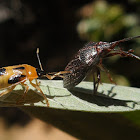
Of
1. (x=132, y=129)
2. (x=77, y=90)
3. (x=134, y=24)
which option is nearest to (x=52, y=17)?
(x=134, y=24)

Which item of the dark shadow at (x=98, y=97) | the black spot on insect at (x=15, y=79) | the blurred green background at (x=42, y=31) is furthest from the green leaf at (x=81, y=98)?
the blurred green background at (x=42, y=31)

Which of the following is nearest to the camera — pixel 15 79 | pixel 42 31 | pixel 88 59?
pixel 88 59

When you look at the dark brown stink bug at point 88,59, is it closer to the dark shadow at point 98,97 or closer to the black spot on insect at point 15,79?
the dark shadow at point 98,97

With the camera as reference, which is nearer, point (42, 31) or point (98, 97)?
point (98, 97)

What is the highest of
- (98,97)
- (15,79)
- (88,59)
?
(88,59)

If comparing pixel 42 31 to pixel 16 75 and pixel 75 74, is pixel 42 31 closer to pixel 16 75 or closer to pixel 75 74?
pixel 16 75

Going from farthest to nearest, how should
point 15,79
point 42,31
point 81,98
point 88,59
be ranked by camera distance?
point 42,31
point 81,98
point 15,79
point 88,59

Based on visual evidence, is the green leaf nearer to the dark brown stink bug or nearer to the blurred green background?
the dark brown stink bug

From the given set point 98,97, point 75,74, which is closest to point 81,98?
point 98,97
